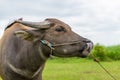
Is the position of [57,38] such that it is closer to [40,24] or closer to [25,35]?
[40,24]

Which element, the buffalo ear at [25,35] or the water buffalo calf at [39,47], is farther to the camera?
the buffalo ear at [25,35]

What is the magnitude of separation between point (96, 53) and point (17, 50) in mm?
19394

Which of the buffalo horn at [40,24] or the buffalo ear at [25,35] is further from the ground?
the buffalo horn at [40,24]

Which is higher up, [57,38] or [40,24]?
[40,24]

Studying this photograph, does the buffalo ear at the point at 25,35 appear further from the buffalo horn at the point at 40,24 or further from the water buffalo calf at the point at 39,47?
the buffalo horn at the point at 40,24

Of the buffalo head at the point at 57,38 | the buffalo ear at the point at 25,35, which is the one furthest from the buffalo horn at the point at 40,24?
the buffalo ear at the point at 25,35

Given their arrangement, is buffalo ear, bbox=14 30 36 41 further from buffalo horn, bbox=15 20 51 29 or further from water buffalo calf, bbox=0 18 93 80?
buffalo horn, bbox=15 20 51 29

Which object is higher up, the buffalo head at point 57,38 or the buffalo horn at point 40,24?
the buffalo horn at point 40,24

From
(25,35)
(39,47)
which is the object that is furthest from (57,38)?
(25,35)

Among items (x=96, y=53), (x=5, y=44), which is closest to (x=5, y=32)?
(x=5, y=44)

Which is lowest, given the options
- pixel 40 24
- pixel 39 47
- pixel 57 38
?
pixel 39 47

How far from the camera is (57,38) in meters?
7.59

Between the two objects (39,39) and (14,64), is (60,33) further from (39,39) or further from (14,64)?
(14,64)

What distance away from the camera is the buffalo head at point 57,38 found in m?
7.47
